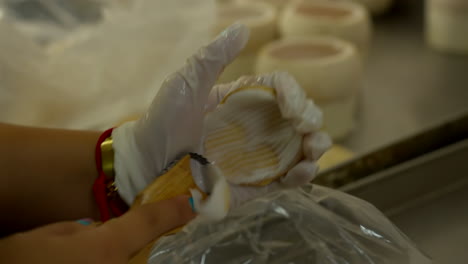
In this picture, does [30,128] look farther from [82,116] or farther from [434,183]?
[434,183]

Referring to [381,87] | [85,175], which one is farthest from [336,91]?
[85,175]

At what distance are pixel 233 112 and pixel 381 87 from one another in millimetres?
570

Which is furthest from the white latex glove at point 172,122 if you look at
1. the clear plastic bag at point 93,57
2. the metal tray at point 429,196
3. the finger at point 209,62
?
the clear plastic bag at point 93,57

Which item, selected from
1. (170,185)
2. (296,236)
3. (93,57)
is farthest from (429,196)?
(93,57)

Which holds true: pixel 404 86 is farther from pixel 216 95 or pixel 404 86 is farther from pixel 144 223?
pixel 144 223

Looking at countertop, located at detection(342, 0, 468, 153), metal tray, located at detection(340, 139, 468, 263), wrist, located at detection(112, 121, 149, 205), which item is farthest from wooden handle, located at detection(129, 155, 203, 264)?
countertop, located at detection(342, 0, 468, 153)

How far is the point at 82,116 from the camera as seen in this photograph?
2.94 feet

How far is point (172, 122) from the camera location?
50 cm

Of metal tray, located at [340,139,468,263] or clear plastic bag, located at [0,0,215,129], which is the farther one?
clear plastic bag, located at [0,0,215,129]

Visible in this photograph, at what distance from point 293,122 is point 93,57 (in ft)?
1.59

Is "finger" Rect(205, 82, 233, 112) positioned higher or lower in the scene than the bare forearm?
higher

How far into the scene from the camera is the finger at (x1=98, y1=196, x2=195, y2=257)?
0.44m

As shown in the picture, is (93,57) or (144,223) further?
(93,57)

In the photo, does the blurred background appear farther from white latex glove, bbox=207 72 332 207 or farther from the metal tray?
white latex glove, bbox=207 72 332 207
